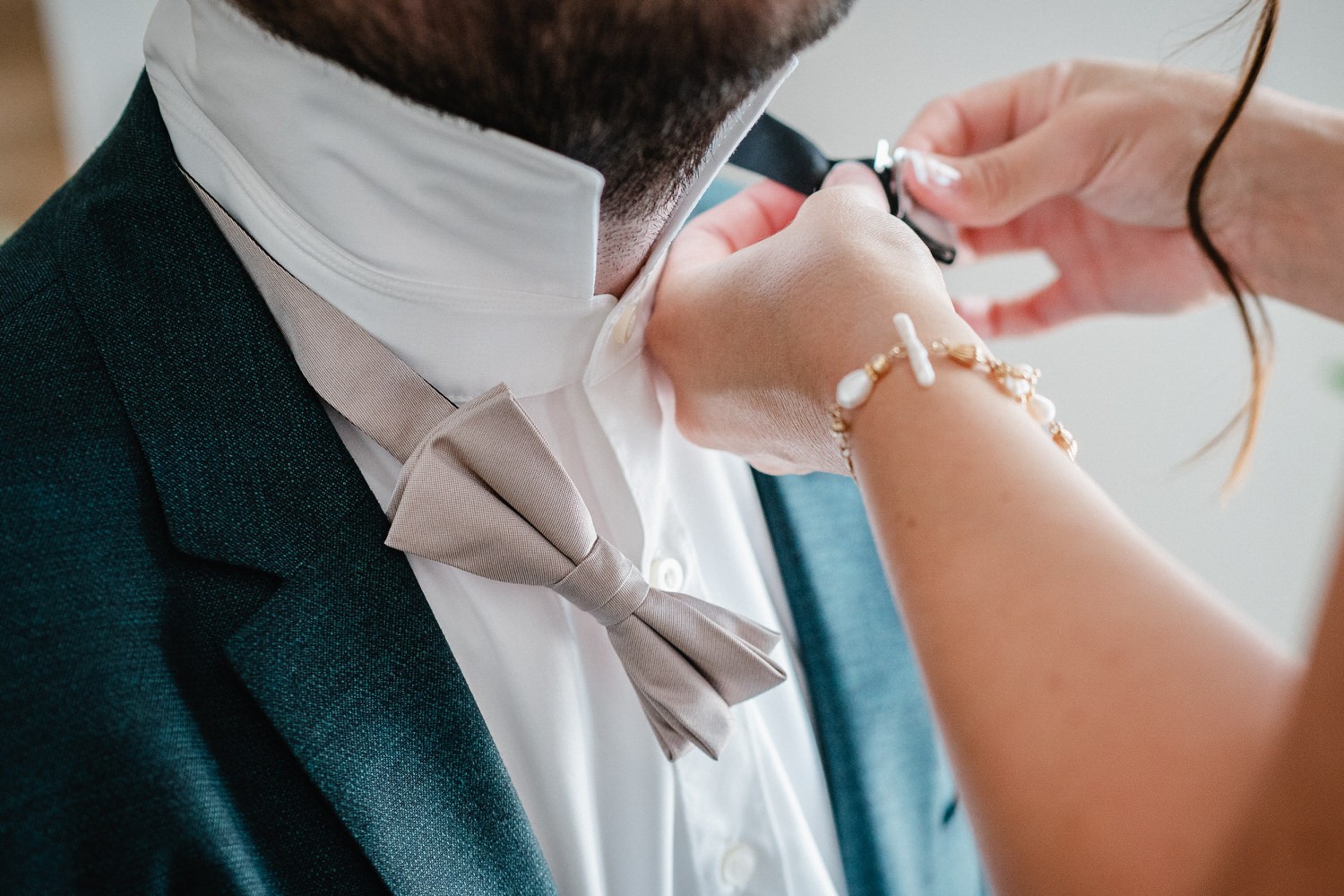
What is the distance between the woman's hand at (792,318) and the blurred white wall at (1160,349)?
0.71m

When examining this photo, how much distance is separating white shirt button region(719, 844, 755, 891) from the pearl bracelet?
0.47 m

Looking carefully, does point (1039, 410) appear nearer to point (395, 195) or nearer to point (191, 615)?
point (395, 195)

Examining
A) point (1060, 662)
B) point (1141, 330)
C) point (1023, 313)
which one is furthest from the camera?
point (1141, 330)

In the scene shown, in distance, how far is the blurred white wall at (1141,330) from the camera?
56.4 inches

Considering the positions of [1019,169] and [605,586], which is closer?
[605,586]

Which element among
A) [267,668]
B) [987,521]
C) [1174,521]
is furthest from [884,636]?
[1174,521]

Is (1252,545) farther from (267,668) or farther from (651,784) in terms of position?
(267,668)

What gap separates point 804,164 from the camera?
0.93m

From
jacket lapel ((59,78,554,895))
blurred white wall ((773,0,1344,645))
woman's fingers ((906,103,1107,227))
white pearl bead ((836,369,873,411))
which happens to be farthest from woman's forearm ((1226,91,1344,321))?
jacket lapel ((59,78,554,895))

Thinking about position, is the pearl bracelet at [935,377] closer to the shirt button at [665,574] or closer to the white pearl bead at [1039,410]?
the white pearl bead at [1039,410]

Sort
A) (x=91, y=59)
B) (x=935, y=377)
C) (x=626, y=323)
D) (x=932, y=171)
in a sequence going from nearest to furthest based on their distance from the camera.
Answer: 1. (x=935, y=377)
2. (x=626, y=323)
3. (x=932, y=171)
4. (x=91, y=59)

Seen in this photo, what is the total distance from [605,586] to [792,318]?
0.85ft

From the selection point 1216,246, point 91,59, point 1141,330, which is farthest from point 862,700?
point 91,59

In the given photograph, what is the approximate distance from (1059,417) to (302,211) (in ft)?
4.90
